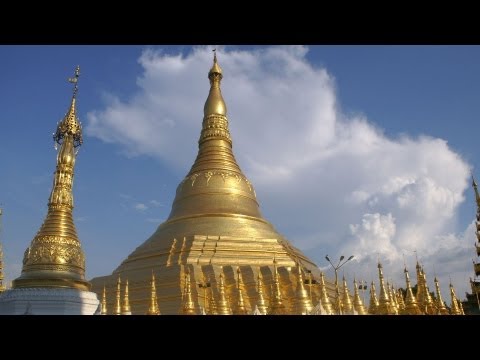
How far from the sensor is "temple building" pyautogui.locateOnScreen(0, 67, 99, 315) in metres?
15.6

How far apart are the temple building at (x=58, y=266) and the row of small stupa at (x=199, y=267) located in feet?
0.12

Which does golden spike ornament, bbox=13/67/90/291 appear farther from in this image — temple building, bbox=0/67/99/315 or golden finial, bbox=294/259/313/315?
golden finial, bbox=294/259/313/315

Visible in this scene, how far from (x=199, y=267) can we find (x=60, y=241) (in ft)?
22.4

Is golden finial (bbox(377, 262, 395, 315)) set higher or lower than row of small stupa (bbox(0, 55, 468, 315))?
lower

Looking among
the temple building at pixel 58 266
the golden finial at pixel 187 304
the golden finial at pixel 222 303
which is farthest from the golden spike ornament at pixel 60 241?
the golden finial at pixel 222 303

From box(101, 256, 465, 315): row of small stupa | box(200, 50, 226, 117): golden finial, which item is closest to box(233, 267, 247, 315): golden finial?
box(101, 256, 465, 315): row of small stupa

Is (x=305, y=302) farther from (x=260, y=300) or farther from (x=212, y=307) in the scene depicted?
(x=212, y=307)

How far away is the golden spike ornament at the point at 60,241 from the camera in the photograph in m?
16.4

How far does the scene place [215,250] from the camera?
22797 millimetres

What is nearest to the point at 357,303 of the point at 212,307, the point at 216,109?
the point at 212,307

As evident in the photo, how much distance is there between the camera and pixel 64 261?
16953 millimetres

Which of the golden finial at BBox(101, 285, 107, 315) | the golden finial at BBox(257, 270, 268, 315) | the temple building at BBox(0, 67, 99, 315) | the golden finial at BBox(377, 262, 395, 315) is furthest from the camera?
the golden finial at BBox(101, 285, 107, 315)
